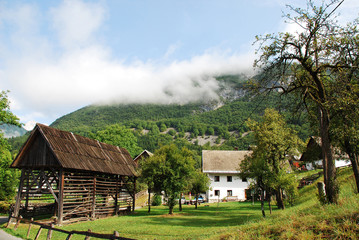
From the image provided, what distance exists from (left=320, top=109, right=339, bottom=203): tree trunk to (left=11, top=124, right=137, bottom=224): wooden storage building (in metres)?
16.8

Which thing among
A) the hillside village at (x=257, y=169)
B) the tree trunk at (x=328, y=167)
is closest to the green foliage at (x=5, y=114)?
the hillside village at (x=257, y=169)

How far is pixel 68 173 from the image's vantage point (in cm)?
2091

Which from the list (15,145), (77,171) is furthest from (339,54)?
(15,145)

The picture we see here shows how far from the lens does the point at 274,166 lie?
25344mm

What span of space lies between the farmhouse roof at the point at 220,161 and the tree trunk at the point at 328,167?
3625 cm

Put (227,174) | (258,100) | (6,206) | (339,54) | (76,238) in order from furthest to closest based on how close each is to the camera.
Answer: (227,174), (6,206), (76,238), (258,100), (339,54)

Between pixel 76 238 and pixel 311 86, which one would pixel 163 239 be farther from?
pixel 311 86

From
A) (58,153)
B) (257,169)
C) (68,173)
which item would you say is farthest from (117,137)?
(257,169)

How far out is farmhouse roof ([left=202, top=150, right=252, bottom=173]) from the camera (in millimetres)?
49438

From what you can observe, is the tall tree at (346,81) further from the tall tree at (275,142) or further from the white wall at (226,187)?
the white wall at (226,187)

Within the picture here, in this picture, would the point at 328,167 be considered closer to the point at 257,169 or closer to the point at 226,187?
the point at 257,169

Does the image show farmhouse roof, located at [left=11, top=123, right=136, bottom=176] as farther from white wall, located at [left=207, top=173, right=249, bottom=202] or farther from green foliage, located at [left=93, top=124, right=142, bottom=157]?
green foliage, located at [left=93, top=124, right=142, bottom=157]

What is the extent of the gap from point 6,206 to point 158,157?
19641 millimetres

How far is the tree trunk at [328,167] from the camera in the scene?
416 inches
